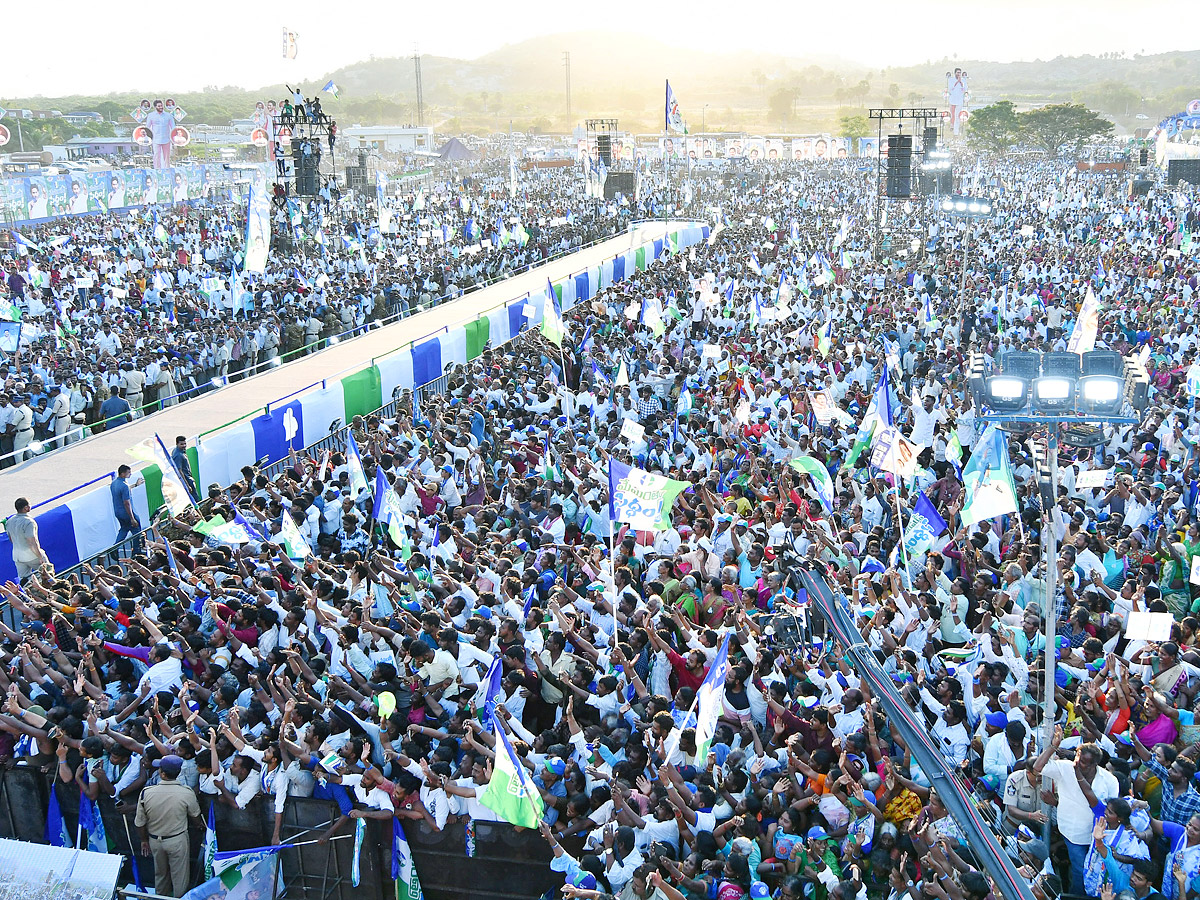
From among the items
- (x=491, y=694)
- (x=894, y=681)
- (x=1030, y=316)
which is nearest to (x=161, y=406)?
(x=491, y=694)

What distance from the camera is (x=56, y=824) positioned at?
24.6ft

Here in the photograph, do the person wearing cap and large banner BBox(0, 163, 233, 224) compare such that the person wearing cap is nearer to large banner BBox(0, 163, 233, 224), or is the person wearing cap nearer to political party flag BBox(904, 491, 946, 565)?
political party flag BBox(904, 491, 946, 565)

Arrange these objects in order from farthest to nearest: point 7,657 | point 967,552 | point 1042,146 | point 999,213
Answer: point 1042,146
point 999,213
point 967,552
point 7,657

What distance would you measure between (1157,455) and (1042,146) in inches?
3562

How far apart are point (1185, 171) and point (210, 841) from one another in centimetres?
5425

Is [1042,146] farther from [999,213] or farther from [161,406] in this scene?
[161,406]

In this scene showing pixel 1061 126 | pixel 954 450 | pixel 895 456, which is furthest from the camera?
pixel 1061 126

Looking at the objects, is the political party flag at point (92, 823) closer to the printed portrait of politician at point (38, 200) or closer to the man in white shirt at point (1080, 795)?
the man in white shirt at point (1080, 795)

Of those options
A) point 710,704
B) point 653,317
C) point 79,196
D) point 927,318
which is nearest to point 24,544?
point 710,704

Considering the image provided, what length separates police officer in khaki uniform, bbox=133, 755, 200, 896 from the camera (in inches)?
276

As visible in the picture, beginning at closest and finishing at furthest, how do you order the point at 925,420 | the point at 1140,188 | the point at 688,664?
the point at 688,664 < the point at 925,420 < the point at 1140,188

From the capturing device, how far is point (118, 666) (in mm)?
8461

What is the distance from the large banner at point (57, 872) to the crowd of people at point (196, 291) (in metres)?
9.97

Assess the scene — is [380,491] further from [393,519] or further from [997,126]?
[997,126]
